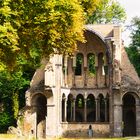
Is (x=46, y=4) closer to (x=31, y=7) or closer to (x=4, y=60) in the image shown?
(x=31, y=7)

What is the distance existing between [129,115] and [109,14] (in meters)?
13.8

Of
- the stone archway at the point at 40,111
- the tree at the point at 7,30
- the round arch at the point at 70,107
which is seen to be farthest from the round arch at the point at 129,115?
the tree at the point at 7,30

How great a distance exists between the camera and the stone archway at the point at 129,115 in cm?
3849

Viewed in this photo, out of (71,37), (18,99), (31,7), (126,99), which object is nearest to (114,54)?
(126,99)

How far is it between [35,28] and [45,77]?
16485 mm

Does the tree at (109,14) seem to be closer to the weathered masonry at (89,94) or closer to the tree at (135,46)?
the tree at (135,46)

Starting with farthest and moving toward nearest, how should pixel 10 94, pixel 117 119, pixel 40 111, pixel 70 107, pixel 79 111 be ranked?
pixel 79 111 → pixel 70 107 → pixel 10 94 → pixel 40 111 → pixel 117 119

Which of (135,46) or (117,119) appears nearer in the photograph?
(117,119)

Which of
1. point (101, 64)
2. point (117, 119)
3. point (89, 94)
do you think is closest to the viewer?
point (117, 119)

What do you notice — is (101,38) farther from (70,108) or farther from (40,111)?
(40,111)

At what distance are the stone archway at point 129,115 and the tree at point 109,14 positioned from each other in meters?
12.8

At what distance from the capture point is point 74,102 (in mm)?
39406

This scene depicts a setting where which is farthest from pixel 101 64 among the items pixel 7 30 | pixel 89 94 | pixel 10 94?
pixel 7 30

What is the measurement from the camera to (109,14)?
4844cm
